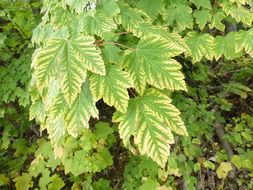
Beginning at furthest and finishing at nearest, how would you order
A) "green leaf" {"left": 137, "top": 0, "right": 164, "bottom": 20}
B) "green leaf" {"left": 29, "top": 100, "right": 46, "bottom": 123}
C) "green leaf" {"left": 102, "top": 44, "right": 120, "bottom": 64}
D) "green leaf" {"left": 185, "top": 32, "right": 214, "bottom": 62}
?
"green leaf" {"left": 185, "top": 32, "right": 214, "bottom": 62}
"green leaf" {"left": 137, "top": 0, "right": 164, "bottom": 20}
"green leaf" {"left": 29, "top": 100, "right": 46, "bottom": 123}
"green leaf" {"left": 102, "top": 44, "right": 120, "bottom": 64}

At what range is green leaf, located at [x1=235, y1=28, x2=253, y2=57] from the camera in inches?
56.2

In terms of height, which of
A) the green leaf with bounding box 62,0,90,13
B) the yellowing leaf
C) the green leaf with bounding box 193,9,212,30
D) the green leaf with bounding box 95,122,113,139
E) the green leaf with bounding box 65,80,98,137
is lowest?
the yellowing leaf

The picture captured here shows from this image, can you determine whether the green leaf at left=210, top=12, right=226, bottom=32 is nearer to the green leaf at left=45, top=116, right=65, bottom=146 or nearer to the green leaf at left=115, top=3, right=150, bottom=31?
the green leaf at left=115, top=3, right=150, bottom=31

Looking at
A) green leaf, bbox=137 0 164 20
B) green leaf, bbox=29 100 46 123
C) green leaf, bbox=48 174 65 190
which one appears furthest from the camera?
green leaf, bbox=48 174 65 190

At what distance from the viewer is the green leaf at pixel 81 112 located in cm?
94

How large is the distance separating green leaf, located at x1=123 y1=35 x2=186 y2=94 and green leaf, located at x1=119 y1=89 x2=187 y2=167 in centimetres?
7

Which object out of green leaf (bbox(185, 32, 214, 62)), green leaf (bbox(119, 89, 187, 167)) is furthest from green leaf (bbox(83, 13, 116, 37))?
green leaf (bbox(185, 32, 214, 62))

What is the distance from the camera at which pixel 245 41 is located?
145cm

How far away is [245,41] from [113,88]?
1.09 m

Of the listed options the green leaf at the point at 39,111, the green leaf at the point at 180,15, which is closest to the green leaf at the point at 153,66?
the green leaf at the point at 180,15

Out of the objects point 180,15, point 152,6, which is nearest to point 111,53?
point 152,6

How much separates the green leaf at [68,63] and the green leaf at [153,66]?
0.17 meters

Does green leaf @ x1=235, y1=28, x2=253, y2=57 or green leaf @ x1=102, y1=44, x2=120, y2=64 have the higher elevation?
green leaf @ x1=102, y1=44, x2=120, y2=64

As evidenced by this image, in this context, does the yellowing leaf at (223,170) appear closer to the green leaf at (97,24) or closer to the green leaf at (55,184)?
the green leaf at (55,184)
